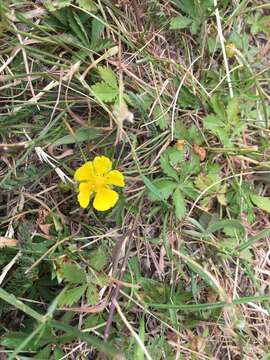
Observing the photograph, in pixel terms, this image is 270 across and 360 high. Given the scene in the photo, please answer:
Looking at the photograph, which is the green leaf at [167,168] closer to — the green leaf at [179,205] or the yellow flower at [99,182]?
the green leaf at [179,205]

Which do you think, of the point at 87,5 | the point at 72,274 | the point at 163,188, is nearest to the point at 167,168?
the point at 163,188

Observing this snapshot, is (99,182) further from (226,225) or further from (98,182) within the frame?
(226,225)

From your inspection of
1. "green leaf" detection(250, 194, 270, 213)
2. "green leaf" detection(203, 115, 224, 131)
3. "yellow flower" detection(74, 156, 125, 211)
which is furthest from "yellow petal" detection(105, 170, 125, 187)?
"green leaf" detection(250, 194, 270, 213)

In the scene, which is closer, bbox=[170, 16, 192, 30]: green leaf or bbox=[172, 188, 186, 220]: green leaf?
bbox=[172, 188, 186, 220]: green leaf

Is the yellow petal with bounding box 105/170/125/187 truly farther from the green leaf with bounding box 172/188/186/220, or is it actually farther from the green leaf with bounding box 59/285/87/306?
the green leaf with bounding box 59/285/87/306

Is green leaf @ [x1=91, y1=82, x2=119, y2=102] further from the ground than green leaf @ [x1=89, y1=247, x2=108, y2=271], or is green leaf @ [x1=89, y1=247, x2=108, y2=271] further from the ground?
green leaf @ [x1=91, y1=82, x2=119, y2=102]

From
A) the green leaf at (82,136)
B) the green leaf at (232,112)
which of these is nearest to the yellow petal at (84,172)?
the green leaf at (82,136)
